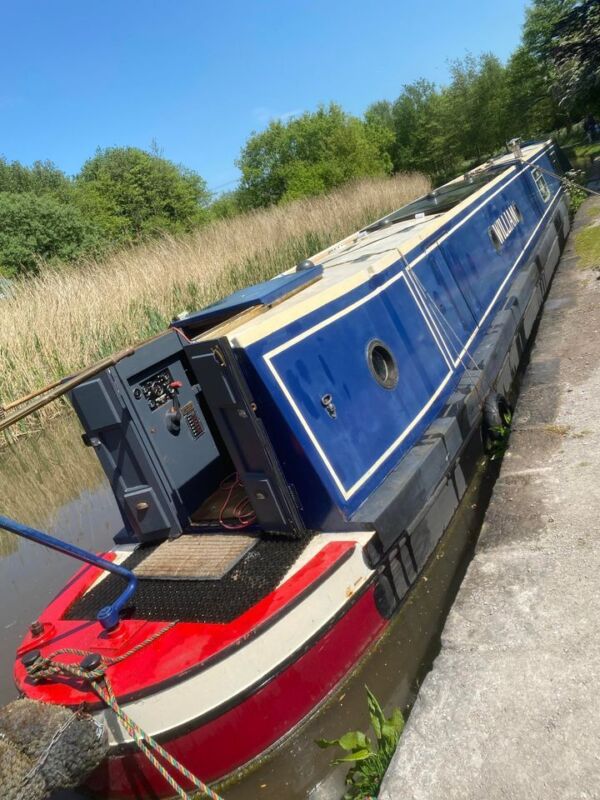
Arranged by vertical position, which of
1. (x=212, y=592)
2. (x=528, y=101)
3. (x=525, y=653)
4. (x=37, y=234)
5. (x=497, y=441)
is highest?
(x=37, y=234)

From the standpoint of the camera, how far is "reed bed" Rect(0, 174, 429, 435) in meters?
9.57

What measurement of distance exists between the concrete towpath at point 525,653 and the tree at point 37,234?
20594 mm

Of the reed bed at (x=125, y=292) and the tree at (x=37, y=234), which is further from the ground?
the tree at (x=37, y=234)

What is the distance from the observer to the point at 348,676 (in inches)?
133

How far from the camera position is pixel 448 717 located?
100 inches

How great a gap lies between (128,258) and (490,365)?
9.24 metres

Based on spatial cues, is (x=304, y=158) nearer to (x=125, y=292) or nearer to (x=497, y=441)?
(x=125, y=292)

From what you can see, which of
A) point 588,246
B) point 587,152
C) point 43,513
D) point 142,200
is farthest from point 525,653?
point 142,200

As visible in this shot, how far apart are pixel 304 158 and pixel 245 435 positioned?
32183 mm

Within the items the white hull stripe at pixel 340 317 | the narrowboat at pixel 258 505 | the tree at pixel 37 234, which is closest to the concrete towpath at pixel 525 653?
the narrowboat at pixel 258 505

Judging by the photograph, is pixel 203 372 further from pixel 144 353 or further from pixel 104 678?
pixel 104 678

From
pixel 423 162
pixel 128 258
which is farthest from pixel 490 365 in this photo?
pixel 423 162

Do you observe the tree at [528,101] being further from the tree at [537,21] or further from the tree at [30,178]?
the tree at [30,178]

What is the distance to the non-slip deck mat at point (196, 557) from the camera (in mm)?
3535
